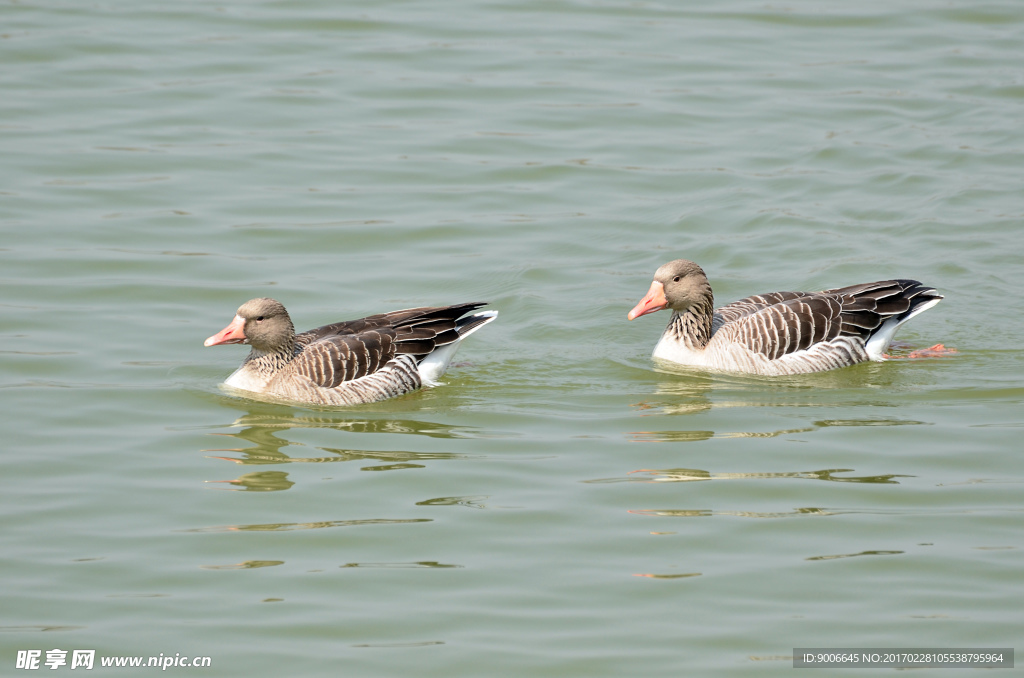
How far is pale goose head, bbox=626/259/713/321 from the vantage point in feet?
41.2

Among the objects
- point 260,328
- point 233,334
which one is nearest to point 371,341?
point 260,328

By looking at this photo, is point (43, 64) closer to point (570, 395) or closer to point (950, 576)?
point (570, 395)

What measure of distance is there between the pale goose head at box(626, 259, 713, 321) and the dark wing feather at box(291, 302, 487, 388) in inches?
69.5

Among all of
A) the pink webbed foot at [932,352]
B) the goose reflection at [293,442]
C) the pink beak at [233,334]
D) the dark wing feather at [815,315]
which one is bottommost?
the goose reflection at [293,442]

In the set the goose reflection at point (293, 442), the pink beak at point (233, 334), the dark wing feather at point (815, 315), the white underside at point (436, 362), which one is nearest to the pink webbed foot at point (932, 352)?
the dark wing feather at point (815, 315)

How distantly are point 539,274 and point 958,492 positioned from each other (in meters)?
6.67

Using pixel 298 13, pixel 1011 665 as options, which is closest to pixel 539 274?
pixel 1011 665

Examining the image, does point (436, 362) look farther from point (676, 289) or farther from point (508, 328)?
point (676, 289)

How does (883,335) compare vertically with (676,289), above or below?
below

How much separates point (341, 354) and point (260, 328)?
0.80 meters

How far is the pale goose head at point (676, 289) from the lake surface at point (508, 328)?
715mm

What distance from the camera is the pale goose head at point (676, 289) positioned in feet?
41.2

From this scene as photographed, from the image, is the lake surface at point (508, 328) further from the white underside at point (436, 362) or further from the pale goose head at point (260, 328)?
the pale goose head at point (260, 328)

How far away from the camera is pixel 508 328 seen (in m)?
14.0
